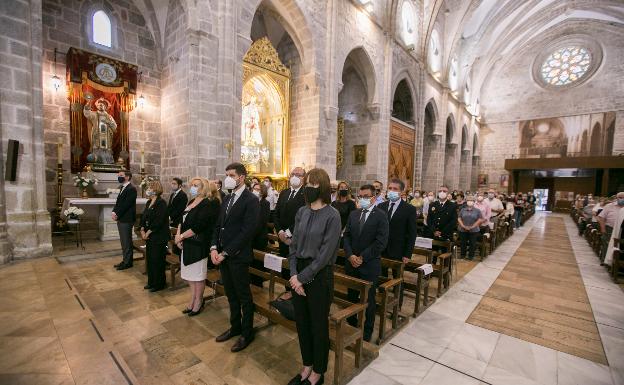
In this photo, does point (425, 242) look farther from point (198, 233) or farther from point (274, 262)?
point (198, 233)

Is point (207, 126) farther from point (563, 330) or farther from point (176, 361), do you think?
point (563, 330)

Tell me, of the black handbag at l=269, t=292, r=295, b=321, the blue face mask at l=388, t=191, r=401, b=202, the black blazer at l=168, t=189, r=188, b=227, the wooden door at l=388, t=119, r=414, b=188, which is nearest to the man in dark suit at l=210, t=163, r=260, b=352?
the black handbag at l=269, t=292, r=295, b=321

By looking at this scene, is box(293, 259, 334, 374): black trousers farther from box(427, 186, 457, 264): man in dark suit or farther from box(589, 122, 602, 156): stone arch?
box(589, 122, 602, 156): stone arch

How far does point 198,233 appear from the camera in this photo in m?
3.30

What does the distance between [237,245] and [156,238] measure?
80.8 inches

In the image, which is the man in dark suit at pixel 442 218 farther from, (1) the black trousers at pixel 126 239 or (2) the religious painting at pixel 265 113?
(1) the black trousers at pixel 126 239

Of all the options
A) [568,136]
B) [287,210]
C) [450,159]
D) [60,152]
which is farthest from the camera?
[568,136]

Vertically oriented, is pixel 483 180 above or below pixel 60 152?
below

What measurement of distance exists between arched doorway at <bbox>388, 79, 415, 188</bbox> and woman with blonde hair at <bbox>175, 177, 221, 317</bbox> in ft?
37.0

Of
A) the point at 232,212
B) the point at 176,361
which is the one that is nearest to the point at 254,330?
the point at 176,361

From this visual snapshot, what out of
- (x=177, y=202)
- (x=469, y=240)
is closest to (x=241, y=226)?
(x=177, y=202)

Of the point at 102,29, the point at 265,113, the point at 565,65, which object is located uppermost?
the point at 565,65

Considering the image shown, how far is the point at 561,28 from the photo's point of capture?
22938 mm

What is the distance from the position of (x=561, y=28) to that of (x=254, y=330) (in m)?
32.1
